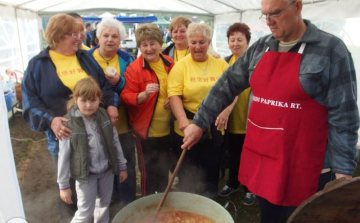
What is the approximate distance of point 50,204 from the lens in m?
3.03

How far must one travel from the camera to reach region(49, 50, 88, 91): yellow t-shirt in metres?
2.06

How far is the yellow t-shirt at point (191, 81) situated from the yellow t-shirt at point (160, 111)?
137 mm

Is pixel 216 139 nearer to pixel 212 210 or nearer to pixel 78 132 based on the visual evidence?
pixel 212 210

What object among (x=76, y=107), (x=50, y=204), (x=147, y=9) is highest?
(x=147, y=9)

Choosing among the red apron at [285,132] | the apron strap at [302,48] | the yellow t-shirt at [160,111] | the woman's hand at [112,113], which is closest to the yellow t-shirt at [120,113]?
the yellow t-shirt at [160,111]

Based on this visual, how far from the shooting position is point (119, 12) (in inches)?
379

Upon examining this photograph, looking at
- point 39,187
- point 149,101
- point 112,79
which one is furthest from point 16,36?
point 149,101

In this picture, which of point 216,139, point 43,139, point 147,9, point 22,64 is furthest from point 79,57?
point 147,9

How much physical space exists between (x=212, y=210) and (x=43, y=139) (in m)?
4.24

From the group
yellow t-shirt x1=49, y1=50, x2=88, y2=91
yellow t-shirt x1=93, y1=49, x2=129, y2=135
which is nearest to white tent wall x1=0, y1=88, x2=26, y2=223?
yellow t-shirt x1=49, y1=50, x2=88, y2=91

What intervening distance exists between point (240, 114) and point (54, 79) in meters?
1.80

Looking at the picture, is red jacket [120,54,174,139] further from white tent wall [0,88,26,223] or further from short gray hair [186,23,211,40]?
white tent wall [0,88,26,223]

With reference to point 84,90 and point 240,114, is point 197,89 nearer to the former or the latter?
point 240,114

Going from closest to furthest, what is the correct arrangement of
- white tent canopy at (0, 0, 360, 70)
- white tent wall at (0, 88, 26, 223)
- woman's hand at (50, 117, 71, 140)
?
1. white tent wall at (0, 88, 26, 223)
2. woman's hand at (50, 117, 71, 140)
3. white tent canopy at (0, 0, 360, 70)
